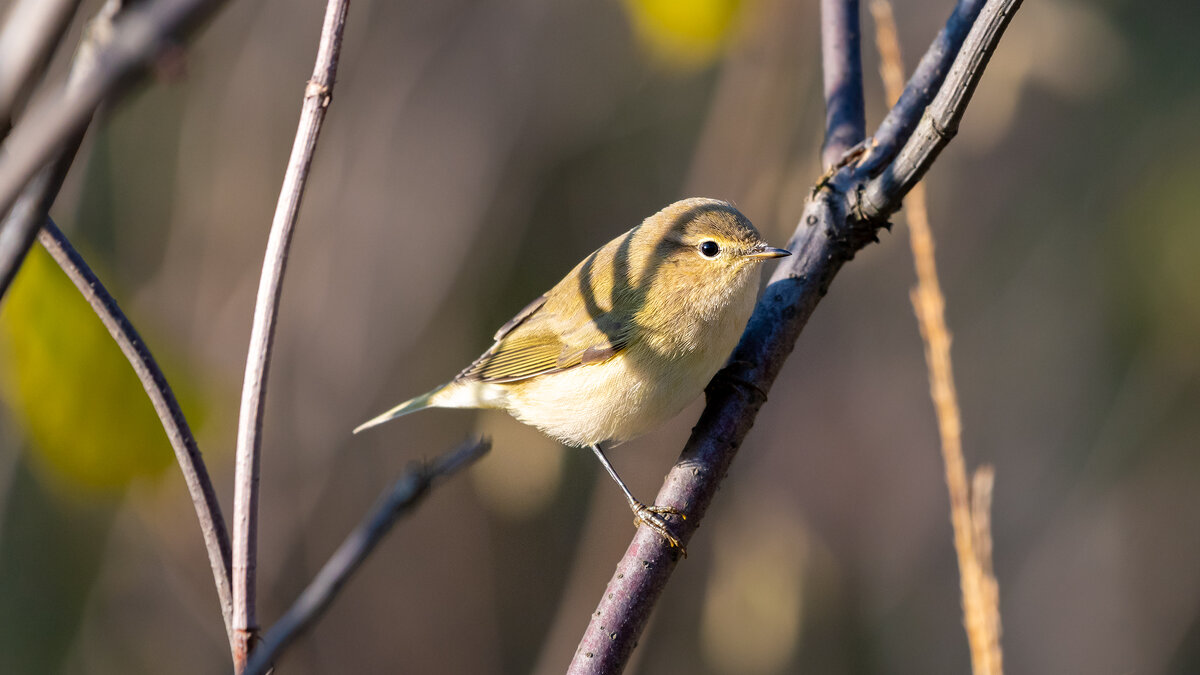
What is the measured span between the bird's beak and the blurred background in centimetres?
72

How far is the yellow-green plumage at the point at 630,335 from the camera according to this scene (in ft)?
7.55

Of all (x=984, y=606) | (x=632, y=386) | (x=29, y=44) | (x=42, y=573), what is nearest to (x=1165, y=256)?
(x=632, y=386)

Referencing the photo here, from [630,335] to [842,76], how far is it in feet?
2.75

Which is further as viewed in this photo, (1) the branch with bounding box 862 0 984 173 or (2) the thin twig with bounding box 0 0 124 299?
(1) the branch with bounding box 862 0 984 173

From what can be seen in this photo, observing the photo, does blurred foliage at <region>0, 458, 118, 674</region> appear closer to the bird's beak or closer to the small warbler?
the small warbler

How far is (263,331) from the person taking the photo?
1.06 meters

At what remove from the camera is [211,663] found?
4.12 m

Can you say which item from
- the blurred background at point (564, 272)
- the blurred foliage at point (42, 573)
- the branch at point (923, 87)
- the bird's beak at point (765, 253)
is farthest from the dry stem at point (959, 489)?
the blurred foliage at point (42, 573)

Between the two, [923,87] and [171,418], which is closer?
[171,418]

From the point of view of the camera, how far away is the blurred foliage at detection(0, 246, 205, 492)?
187 cm

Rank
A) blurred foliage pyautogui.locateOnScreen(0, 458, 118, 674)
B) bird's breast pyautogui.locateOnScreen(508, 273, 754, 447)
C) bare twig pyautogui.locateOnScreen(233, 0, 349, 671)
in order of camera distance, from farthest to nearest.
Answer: blurred foliage pyautogui.locateOnScreen(0, 458, 118, 674) → bird's breast pyautogui.locateOnScreen(508, 273, 754, 447) → bare twig pyautogui.locateOnScreen(233, 0, 349, 671)

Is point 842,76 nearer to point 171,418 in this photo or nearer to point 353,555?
point 171,418

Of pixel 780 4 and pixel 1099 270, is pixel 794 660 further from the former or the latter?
pixel 780 4

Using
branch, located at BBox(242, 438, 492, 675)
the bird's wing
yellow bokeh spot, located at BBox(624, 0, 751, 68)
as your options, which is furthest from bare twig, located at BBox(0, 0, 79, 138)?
yellow bokeh spot, located at BBox(624, 0, 751, 68)
